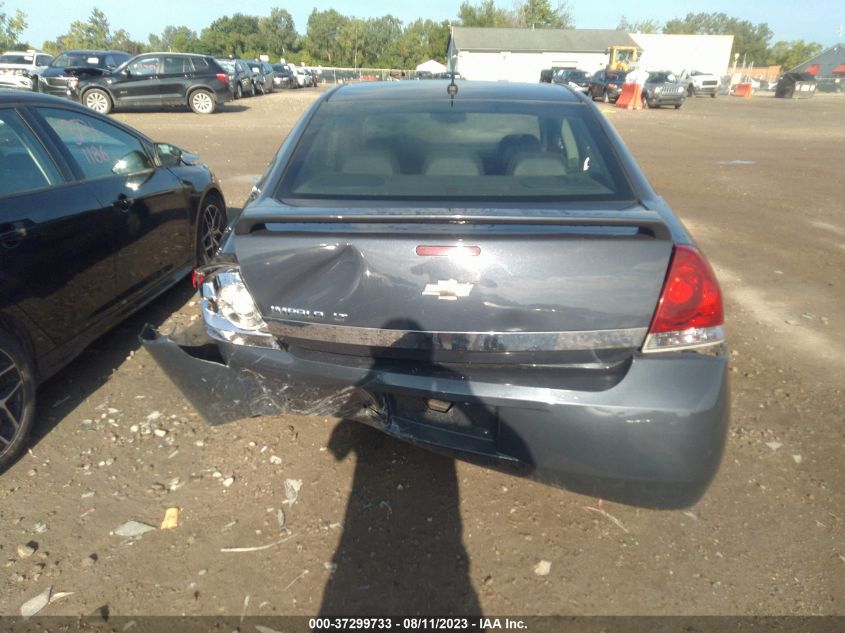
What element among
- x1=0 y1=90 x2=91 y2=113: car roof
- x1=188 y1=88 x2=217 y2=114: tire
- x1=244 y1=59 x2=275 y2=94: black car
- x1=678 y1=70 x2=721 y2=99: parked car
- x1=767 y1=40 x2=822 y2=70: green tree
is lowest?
x1=767 y1=40 x2=822 y2=70: green tree

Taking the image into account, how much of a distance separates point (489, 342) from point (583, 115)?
1.50 m

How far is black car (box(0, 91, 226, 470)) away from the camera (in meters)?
2.79

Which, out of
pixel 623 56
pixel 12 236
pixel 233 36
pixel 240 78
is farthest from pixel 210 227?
pixel 233 36

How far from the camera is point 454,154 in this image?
9.33 feet

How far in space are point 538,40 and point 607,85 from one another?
34622mm

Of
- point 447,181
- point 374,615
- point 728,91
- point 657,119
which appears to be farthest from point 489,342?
point 728,91

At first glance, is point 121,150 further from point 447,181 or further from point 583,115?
point 583,115

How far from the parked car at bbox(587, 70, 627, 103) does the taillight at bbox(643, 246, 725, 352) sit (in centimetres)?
3250

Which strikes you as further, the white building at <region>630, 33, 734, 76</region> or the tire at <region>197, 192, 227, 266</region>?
the white building at <region>630, 33, 734, 76</region>

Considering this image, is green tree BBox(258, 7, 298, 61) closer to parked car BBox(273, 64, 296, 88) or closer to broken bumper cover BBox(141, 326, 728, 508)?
parked car BBox(273, 64, 296, 88)

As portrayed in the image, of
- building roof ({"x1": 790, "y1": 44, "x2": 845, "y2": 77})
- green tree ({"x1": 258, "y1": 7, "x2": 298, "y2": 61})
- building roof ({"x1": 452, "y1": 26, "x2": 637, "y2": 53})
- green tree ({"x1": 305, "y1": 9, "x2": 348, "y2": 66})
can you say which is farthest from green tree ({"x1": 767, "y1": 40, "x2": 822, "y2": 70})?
green tree ({"x1": 258, "y1": 7, "x2": 298, "y2": 61})

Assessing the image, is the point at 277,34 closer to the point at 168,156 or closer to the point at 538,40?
the point at 538,40

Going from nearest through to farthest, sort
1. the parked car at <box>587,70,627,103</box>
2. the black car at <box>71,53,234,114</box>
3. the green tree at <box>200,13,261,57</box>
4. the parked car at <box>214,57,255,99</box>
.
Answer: the black car at <box>71,53,234,114</box>, the parked car at <box>214,57,255,99</box>, the parked car at <box>587,70,627,103</box>, the green tree at <box>200,13,261,57</box>

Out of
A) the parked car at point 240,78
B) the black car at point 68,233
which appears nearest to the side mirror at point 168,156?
the black car at point 68,233
